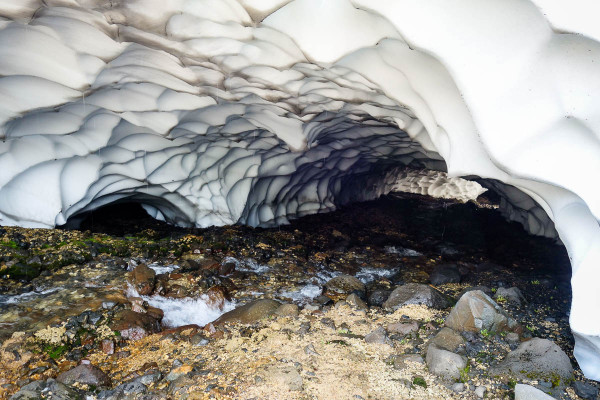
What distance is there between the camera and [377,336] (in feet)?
11.3

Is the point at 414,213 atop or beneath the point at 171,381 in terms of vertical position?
beneath

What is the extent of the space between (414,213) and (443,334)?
8.61m

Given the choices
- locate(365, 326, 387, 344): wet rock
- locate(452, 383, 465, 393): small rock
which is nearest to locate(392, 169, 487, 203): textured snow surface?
locate(365, 326, 387, 344): wet rock

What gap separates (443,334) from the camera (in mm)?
3334

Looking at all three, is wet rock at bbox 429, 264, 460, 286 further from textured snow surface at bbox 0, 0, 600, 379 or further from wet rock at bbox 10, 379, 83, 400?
wet rock at bbox 10, 379, 83, 400

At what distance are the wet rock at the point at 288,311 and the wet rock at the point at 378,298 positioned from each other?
934 mm

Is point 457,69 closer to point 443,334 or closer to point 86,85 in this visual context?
point 443,334

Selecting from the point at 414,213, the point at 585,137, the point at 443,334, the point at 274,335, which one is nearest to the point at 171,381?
the point at 274,335

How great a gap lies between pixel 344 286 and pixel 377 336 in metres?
1.57

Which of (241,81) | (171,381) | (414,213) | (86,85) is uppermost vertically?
(241,81)

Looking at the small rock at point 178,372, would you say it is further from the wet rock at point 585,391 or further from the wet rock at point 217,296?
the wet rock at point 585,391

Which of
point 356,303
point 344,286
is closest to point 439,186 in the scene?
point 344,286

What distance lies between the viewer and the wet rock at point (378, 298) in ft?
14.8

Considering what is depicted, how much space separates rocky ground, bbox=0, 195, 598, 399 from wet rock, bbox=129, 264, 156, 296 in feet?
0.05
